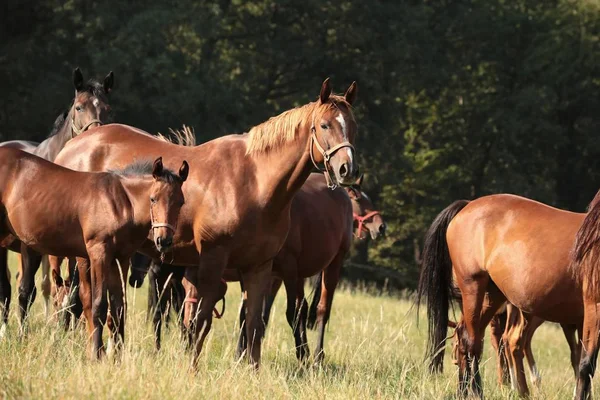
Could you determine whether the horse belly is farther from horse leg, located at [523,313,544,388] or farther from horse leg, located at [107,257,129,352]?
horse leg, located at [107,257,129,352]

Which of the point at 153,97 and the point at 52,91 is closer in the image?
the point at 52,91

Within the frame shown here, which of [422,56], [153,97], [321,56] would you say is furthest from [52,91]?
[422,56]

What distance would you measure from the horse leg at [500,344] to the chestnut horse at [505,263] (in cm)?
96

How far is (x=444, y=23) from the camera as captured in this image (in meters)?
38.6

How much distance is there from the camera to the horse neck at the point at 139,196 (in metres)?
8.23

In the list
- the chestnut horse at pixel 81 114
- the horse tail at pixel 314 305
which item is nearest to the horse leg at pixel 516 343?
the horse tail at pixel 314 305

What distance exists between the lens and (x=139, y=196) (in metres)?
8.34

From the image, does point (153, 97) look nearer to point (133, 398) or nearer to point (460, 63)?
point (460, 63)

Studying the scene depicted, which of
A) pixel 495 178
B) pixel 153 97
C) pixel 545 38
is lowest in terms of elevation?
pixel 495 178

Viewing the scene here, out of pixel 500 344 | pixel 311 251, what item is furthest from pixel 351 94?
pixel 500 344

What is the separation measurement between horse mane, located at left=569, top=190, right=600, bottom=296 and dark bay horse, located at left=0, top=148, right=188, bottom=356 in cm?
329

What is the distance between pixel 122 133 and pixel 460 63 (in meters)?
30.8

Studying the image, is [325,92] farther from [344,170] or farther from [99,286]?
[99,286]

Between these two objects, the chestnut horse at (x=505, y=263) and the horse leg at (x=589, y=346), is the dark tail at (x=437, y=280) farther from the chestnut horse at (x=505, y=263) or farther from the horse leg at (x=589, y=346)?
the horse leg at (x=589, y=346)
